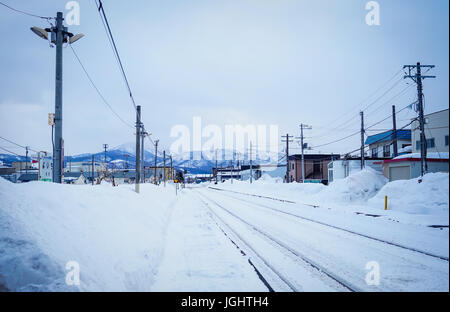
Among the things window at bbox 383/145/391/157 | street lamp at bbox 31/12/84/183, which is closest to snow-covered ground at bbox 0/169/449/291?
street lamp at bbox 31/12/84/183

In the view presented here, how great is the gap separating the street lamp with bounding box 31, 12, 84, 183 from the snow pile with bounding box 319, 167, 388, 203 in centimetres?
2121

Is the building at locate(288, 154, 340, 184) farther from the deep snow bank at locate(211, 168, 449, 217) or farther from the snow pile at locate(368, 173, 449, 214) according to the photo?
the snow pile at locate(368, 173, 449, 214)

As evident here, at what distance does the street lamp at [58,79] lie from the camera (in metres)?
10.1

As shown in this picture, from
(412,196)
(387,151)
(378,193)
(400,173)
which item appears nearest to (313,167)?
(387,151)

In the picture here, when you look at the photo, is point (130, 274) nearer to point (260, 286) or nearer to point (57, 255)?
point (57, 255)

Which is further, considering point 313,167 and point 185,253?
point 313,167

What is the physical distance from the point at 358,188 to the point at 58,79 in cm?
2369

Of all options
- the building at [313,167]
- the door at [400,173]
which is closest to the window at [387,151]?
the building at [313,167]

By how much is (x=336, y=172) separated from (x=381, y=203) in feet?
88.7

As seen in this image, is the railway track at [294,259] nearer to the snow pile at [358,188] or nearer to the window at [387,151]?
the snow pile at [358,188]

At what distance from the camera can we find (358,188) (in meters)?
22.7

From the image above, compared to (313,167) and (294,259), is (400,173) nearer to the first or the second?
(294,259)
